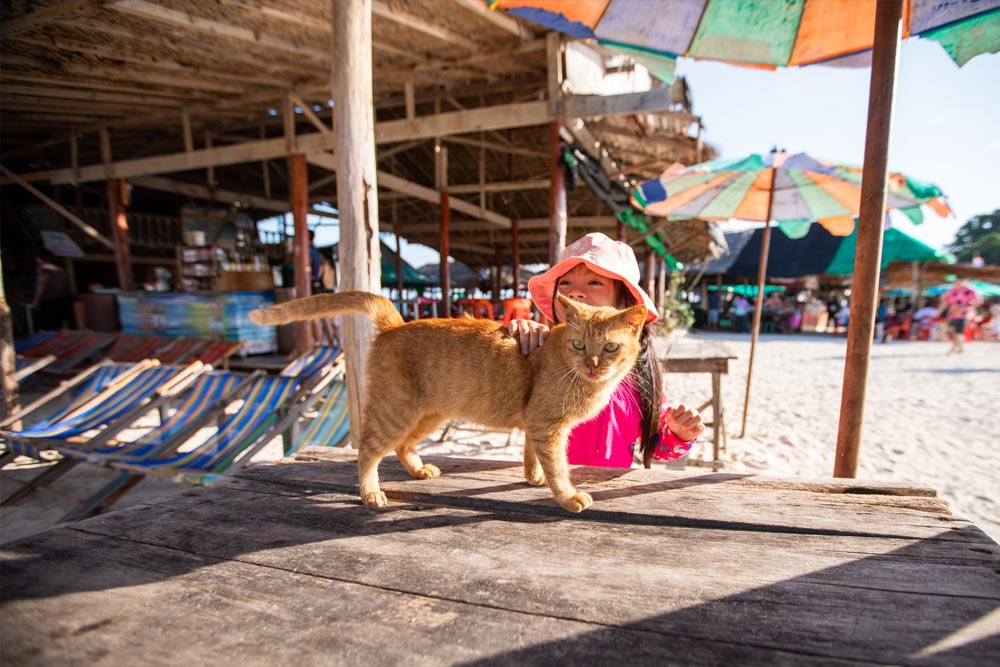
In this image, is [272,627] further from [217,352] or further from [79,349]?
[79,349]

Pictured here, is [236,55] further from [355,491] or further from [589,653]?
[589,653]

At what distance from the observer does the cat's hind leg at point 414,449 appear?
199 centimetres

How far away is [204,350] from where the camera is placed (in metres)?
6.80

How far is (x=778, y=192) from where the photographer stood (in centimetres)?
553

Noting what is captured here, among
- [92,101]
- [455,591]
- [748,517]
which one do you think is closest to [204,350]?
[92,101]

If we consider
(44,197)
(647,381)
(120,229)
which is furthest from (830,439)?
(44,197)

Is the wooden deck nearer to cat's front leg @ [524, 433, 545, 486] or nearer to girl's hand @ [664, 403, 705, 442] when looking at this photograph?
cat's front leg @ [524, 433, 545, 486]

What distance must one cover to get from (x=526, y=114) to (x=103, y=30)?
470cm

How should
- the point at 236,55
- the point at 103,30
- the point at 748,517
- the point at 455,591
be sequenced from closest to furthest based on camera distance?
the point at 455,591 → the point at 748,517 → the point at 103,30 → the point at 236,55

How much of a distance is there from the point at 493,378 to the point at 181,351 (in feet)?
23.6

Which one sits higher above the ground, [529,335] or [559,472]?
[529,335]

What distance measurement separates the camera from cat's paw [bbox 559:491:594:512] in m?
1.57

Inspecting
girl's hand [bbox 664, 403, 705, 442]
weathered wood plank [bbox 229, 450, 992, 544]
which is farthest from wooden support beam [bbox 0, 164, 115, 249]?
girl's hand [bbox 664, 403, 705, 442]

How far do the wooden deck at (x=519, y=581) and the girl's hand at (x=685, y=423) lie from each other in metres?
0.33
